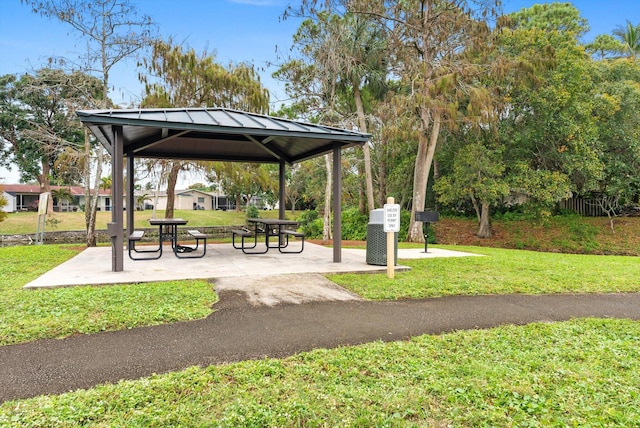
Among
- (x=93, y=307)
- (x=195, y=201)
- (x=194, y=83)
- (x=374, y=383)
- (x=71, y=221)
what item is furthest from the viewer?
(x=195, y=201)

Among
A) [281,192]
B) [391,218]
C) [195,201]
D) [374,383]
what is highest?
[195,201]

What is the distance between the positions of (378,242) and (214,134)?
13.8ft

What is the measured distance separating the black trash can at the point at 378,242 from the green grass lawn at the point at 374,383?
3261 millimetres

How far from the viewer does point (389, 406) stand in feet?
7.15

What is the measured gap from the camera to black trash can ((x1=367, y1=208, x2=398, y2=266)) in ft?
22.2

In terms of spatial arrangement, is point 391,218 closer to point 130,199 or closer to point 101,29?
point 130,199

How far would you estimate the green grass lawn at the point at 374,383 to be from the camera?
6.77 feet

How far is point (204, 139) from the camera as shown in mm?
8461

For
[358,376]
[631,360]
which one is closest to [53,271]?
[358,376]

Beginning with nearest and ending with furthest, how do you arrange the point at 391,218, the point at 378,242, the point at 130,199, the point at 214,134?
the point at 391,218
the point at 378,242
the point at 214,134
the point at 130,199

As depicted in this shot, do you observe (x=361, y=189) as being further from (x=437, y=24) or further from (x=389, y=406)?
(x=389, y=406)

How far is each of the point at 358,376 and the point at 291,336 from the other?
3.07 feet

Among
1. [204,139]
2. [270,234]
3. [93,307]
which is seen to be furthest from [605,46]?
[93,307]

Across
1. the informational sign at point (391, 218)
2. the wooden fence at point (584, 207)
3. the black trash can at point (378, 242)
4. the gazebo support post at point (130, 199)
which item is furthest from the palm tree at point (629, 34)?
the gazebo support post at point (130, 199)
